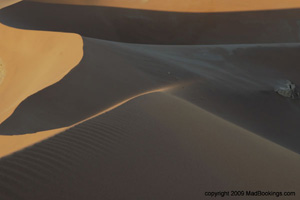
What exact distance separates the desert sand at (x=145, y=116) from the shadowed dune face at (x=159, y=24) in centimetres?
13

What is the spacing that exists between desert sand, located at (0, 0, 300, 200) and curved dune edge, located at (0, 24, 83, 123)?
0.04m

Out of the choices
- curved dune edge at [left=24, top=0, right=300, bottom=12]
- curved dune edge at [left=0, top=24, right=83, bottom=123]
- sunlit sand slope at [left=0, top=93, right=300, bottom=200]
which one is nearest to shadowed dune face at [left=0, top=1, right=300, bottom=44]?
curved dune edge at [left=24, top=0, right=300, bottom=12]

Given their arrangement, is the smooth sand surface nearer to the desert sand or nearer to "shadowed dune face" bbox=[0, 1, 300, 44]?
the desert sand

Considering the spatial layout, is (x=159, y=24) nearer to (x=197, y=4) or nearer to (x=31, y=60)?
(x=197, y=4)

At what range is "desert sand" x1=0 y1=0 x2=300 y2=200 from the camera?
2.06 meters

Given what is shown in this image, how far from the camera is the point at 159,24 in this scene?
15.1 metres

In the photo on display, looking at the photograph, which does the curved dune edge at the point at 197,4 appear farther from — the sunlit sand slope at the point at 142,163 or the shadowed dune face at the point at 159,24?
the sunlit sand slope at the point at 142,163

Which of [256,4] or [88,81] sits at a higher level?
[256,4]

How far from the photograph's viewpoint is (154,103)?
3855 millimetres

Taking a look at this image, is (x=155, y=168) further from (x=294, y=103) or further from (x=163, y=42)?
(x=163, y=42)

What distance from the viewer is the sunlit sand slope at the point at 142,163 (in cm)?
192

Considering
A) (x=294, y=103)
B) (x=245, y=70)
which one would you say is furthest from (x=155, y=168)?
(x=245, y=70)

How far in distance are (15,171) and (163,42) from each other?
509 inches

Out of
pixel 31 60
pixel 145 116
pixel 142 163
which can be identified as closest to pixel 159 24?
pixel 31 60
